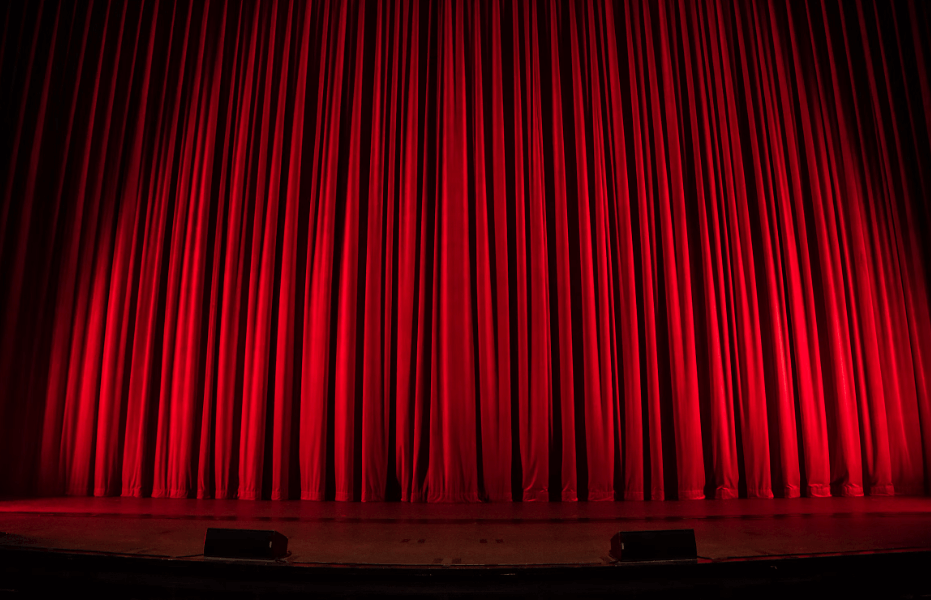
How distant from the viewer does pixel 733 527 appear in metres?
1.90

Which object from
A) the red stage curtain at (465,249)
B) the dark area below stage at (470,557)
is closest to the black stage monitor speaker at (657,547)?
the dark area below stage at (470,557)

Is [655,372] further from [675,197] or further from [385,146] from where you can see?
[385,146]

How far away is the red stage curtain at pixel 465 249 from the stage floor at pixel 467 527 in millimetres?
299

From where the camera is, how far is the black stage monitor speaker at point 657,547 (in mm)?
1366

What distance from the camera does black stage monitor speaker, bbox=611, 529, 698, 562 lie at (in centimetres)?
137

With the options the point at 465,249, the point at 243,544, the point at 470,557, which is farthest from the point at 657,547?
the point at 465,249

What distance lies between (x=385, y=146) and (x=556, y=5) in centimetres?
137

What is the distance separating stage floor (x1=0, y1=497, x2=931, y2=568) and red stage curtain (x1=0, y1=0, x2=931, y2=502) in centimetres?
30

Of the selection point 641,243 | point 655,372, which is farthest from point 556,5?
point 655,372

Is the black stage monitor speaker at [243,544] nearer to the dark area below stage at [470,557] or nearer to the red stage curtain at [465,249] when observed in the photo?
the dark area below stage at [470,557]

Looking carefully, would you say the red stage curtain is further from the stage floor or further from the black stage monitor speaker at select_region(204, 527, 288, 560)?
the black stage monitor speaker at select_region(204, 527, 288, 560)

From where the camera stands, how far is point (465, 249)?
3.10m

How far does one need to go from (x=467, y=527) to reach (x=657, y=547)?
0.76 metres

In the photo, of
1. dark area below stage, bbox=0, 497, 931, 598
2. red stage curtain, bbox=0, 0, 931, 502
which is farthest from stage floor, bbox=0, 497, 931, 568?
red stage curtain, bbox=0, 0, 931, 502
